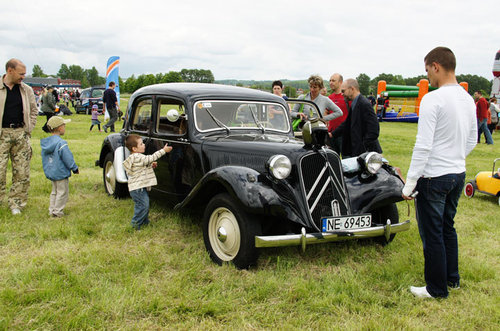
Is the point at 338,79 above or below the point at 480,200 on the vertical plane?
above

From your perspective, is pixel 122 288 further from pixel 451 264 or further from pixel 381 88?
pixel 381 88

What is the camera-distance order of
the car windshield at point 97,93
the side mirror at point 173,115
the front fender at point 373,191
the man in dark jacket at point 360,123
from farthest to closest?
the car windshield at point 97,93 → the man in dark jacket at point 360,123 → the side mirror at point 173,115 → the front fender at point 373,191

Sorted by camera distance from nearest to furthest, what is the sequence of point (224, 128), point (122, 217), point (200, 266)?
point (200, 266) → point (224, 128) → point (122, 217)

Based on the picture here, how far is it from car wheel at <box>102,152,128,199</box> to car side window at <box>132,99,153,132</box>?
0.73 metres

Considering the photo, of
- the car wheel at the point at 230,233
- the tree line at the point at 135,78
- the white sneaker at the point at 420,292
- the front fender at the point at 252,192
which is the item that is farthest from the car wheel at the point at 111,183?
the tree line at the point at 135,78

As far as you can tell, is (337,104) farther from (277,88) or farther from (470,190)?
(470,190)

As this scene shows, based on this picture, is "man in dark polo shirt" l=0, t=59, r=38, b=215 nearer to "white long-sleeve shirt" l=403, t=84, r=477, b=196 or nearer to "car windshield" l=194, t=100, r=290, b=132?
"car windshield" l=194, t=100, r=290, b=132

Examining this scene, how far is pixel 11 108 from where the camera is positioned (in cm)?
483

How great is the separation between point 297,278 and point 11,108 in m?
4.23

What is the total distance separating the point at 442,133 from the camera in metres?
2.70

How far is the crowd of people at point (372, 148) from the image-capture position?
2.69 m

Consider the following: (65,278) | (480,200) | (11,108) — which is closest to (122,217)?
(65,278)

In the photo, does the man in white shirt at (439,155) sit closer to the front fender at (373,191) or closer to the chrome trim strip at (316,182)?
the front fender at (373,191)

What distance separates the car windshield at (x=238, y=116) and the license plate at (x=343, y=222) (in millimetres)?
1696
